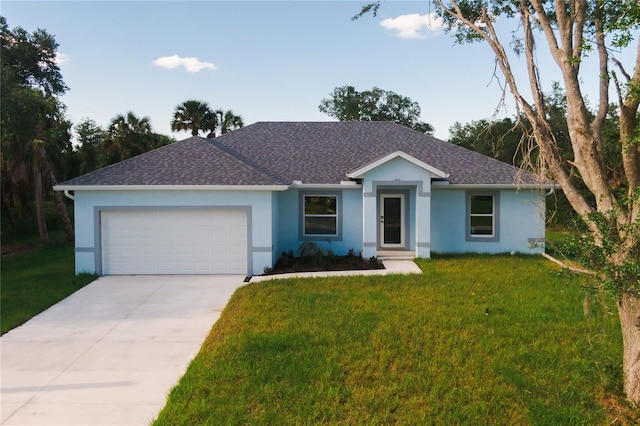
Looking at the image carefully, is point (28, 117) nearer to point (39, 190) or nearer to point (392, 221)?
point (39, 190)

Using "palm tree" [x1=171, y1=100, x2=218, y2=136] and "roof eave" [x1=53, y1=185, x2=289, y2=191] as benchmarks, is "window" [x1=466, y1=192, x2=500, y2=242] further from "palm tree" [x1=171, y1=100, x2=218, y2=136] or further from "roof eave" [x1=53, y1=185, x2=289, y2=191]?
"palm tree" [x1=171, y1=100, x2=218, y2=136]

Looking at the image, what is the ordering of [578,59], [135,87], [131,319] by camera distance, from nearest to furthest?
[578,59] < [131,319] < [135,87]

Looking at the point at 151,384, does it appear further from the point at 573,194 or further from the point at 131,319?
the point at 573,194

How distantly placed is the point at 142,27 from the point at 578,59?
15893 millimetres

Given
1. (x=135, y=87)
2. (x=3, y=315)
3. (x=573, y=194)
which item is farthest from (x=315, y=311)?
(x=135, y=87)

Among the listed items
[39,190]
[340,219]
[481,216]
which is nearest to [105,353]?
[340,219]

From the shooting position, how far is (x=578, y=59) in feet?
17.0

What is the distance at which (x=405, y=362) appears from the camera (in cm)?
616

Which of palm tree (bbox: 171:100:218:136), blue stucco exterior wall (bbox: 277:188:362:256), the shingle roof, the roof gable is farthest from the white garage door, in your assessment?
palm tree (bbox: 171:100:218:136)

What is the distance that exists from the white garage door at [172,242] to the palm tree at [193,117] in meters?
15.5

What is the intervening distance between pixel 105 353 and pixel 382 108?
4057 centimetres

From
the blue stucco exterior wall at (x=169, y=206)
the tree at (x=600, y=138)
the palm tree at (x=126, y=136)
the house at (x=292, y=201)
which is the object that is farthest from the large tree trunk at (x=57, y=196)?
the tree at (x=600, y=138)

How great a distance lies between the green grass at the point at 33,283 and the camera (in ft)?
30.6

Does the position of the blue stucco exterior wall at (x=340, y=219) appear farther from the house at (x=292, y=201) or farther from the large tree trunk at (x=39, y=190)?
the large tree trunk at (x=39, y=190)
